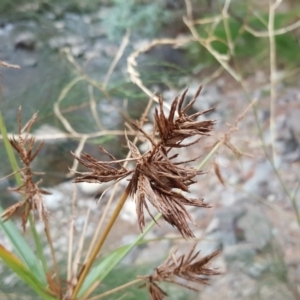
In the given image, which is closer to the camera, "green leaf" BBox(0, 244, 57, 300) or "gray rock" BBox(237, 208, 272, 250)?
"green leaf" BBox(0, 244, 57, 300)

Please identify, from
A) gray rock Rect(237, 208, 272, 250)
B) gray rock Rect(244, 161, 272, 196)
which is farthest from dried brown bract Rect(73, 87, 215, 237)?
gray rock Rect(244, 161, 272, 196)

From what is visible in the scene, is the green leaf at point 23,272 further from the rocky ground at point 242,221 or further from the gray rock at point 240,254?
the gray rock at point 240,254

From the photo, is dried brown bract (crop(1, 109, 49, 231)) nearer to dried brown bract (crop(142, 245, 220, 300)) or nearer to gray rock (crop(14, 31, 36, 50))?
dried brown bract (crop(142, 245, 220, 300))

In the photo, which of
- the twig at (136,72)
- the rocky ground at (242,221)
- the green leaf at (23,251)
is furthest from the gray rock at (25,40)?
the green leaf at (23,251)

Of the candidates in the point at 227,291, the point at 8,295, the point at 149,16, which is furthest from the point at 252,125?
the point at 8,295

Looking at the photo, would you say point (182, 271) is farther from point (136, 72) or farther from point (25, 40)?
point (25, 40)

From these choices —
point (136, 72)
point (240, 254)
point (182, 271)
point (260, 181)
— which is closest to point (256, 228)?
point (240, 254)
